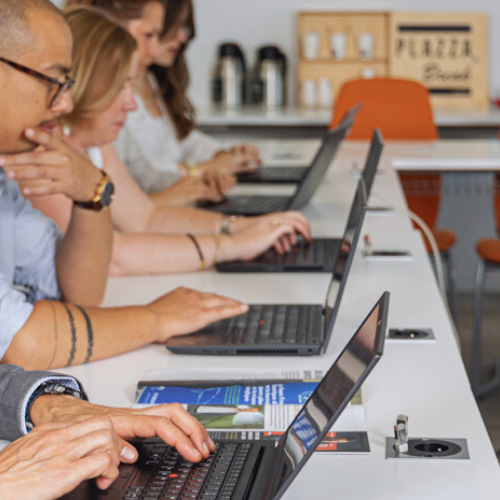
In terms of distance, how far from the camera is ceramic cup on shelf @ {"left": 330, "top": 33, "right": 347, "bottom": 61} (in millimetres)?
4516

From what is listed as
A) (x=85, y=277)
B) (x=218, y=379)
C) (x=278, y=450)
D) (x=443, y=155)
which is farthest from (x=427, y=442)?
(x=443, y=155)

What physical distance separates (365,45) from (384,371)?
11.6 feet

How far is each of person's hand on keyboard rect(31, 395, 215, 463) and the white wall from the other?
387cm

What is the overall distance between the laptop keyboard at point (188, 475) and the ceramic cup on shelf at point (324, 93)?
3.79m

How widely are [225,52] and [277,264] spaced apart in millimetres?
2951

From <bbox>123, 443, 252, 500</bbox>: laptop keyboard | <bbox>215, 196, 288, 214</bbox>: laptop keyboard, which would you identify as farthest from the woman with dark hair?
<bbox>123, 443, 252, 500</bbox>: laptop keyboard

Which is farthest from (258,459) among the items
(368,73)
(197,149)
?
(368,73)

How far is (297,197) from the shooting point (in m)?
2.33

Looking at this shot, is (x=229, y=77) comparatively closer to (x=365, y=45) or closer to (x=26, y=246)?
Result: (x=365, y=45)

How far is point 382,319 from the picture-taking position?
2.47ft

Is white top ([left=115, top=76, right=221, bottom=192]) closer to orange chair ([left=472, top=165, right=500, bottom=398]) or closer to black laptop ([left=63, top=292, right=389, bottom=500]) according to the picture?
orange chair ([left=472, top=165, right=500, bottom=398])

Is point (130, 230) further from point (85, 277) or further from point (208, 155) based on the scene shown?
point (208, 155)

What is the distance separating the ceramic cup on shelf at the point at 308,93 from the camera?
4.61m

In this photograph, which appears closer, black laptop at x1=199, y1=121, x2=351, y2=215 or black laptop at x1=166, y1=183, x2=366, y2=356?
black laptop at x1=166, y1=183, x2=366, y2=356
